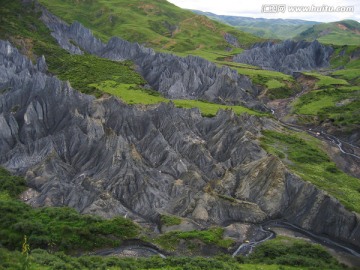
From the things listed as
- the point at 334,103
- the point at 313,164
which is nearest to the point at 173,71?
the point at 334,103

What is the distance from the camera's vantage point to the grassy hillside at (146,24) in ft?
542

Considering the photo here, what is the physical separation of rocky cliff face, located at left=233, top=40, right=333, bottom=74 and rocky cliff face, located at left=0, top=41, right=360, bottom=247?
84713 mm

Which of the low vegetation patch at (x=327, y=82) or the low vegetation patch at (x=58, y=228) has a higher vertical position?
the low vegetation patch at (x=327, y=82)

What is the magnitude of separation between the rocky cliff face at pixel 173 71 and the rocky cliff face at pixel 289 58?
38.0m

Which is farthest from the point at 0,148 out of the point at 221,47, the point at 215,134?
the point at 221,47

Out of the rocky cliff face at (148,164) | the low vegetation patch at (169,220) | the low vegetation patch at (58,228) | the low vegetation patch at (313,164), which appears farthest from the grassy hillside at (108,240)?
the low vegetation patch at (313,164)

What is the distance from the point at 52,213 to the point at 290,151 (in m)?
38.4

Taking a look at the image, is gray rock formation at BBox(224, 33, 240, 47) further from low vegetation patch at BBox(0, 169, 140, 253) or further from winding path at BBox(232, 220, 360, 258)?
low vegetation patch at BBox(0, 169, 140, 253)

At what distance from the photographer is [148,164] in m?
56.1

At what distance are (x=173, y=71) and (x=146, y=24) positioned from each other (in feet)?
245

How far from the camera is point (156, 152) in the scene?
58.6 metres

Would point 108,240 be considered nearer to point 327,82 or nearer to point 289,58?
point 327,82

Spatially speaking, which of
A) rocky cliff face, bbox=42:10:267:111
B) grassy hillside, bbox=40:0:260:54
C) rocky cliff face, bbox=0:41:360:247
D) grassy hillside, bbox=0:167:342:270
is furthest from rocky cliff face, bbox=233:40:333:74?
grassy hillside, bbox=0:167:342:270

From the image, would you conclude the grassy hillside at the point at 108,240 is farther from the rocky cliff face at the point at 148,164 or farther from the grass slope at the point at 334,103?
the grass slope at the point at 334,103
